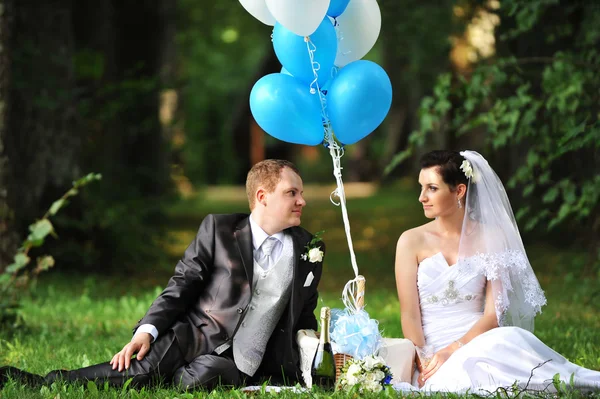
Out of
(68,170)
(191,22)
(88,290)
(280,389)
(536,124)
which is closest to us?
(280,389)

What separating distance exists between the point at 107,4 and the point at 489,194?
9.78 m

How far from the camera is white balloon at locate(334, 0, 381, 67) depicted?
5129 millimetres

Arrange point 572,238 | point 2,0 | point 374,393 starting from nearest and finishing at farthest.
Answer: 1. point 374,393
2. point 2,0
3. point 572,238

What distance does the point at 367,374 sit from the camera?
4328 mm

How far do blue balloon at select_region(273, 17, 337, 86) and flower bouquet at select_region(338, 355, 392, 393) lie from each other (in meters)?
1.66

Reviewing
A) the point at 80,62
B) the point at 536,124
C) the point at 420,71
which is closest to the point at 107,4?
the point at 80,62

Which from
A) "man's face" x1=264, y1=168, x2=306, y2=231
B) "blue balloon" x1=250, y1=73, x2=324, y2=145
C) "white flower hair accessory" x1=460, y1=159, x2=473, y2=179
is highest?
"blue balloon" x1=250, y1=73, x2=324, y2=145

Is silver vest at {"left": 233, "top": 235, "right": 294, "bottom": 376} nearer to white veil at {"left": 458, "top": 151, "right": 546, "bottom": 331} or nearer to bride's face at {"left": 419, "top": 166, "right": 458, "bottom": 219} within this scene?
bride's face at {"left": 419, "top": 166, "right": 458, "bottom": 219}

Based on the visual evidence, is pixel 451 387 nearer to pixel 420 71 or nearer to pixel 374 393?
pixel 374 393

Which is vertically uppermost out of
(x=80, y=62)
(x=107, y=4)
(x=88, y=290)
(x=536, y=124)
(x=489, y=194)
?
(x=107, y=4)

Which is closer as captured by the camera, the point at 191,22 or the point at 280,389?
the point at 280,389

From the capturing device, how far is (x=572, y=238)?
43.0ft

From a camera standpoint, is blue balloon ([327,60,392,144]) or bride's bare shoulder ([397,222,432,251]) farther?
bride's bare shoulder ([397,222,432,251])

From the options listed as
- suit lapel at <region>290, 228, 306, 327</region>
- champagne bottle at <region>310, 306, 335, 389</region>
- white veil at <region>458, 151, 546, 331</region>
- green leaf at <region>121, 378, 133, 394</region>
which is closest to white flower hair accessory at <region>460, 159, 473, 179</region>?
white veil at <region>458, 151, 546, 331</region>
